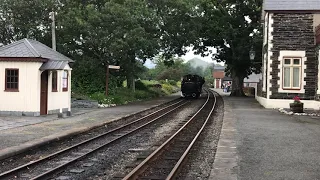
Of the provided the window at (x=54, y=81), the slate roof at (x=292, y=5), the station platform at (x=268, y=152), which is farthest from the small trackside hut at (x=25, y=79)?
the slate roof at (x=292, y=5)

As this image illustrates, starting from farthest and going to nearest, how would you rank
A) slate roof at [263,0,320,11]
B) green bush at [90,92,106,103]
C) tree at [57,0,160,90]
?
green bush at [90,92,106,103]
tree at [57,0,160,90]
slate roof at [263,0,320,11]

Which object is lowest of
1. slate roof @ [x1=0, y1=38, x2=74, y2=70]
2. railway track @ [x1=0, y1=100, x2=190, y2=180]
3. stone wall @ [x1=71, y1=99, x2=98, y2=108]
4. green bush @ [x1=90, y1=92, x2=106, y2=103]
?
railway track @ [x1=0, y1=100, x2=190, y2=180]

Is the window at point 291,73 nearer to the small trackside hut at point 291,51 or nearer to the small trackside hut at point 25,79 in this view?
the small trackside hut at point 291,51

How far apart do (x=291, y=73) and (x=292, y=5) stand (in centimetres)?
413

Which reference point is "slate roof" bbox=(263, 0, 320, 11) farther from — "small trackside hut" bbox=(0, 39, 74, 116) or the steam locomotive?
the steam locomotive

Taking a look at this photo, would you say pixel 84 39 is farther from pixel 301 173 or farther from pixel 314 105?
pixel 301 173

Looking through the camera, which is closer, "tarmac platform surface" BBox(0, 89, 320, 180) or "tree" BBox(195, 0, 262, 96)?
"tarmac platform surface" BBox(0, 89, 320, 180)

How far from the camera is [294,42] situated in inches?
938

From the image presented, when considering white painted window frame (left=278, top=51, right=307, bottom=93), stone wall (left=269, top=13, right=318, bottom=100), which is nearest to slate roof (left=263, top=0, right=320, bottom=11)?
stone wall (left=269, top=13, right=318, bottom=100)

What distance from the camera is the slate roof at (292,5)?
23.7 meters

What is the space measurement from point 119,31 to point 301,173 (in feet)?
66.0

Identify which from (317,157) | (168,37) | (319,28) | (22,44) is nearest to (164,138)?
(317,157)

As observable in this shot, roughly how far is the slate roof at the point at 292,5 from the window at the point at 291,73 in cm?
309

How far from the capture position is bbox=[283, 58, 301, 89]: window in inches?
936
